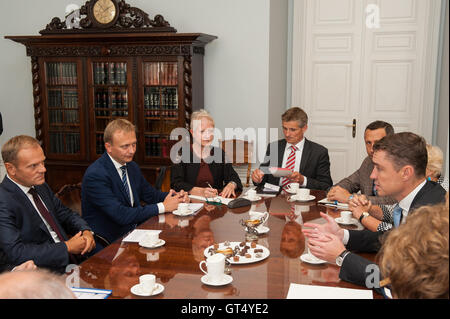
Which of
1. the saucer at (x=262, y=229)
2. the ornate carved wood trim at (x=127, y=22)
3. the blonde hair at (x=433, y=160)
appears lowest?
the saucer at (x=262, y=229)

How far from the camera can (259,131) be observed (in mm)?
5668

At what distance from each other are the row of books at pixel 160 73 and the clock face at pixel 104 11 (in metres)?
0.72

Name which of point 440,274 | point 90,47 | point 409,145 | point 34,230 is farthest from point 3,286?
point 90,47

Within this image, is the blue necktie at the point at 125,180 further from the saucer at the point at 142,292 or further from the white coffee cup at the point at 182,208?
the saucer at the point at 142,292

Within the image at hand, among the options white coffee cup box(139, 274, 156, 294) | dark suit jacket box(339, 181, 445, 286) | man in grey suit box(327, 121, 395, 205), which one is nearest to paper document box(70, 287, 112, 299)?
white coffee cup box(139, 274, 156, 294)

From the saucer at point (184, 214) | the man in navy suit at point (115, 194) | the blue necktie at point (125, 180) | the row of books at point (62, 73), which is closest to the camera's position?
the saucer at point (184, 214)

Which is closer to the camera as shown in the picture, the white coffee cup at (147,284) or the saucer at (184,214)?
the white coffee cup at (147,284)

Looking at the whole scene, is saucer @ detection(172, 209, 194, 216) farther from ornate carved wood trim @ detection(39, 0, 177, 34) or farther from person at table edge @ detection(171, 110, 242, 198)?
ornate carved wood trim @ detection(39, 0, 177, 34)

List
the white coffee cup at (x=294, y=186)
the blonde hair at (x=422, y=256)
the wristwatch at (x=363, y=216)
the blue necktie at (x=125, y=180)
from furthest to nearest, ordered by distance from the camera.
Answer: the white coffee cup at (x=294, y=186) < the blue necktie at (x=125, y=180) < the wristwatch at (x=363, y=216) < the blonde hair at (x=422, y=256)

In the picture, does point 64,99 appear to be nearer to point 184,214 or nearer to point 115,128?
point 115,128

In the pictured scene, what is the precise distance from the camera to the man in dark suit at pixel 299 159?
4023 millimetres

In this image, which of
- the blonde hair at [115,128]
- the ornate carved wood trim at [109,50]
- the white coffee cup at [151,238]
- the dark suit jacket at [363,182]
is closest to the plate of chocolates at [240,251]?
the white coffee cup at [151,238]

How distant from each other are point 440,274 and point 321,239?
1.15 metres

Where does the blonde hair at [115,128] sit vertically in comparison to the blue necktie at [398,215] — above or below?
above
